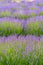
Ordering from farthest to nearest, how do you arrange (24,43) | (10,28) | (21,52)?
(10,28), (24,43), (21,52)

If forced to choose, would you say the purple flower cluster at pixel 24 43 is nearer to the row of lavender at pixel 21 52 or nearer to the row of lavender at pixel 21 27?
the row of lavender at pixel 21 52

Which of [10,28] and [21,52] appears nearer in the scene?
[21,52]

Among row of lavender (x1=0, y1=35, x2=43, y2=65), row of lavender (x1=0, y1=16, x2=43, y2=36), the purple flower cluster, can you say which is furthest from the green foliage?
row of lavender (x1=0, y1=35, x2=43, y2=65)

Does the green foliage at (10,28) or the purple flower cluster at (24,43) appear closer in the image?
the purple flower cluster at (24,43)

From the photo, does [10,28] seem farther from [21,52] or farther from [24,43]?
[21,52]

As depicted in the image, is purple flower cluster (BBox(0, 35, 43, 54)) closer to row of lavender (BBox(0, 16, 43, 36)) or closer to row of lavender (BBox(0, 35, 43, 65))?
row of lavender (BBox(0, 35, 43, 65))

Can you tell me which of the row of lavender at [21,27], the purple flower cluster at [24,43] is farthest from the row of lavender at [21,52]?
the row of lavender at [21,27]

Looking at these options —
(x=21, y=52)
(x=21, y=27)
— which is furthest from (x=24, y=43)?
(x=21, y=27)

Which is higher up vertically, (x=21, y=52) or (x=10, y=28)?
(x=21, y=52)

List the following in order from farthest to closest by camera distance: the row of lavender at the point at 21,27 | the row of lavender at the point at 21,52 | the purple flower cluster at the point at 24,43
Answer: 1. the row of lavender at the point at 21,27
2. the purple flower cluster at the point at 24,43
3. the row of lavender at the point at 21,52

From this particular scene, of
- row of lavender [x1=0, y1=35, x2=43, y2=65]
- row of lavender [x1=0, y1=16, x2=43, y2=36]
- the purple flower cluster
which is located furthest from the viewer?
row of lavender [x1=0, y1=16, x2=43, y2=36]

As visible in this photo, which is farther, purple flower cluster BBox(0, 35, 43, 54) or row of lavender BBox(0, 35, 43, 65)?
purple flower cluster BBox(0, 35, 43, 54)
